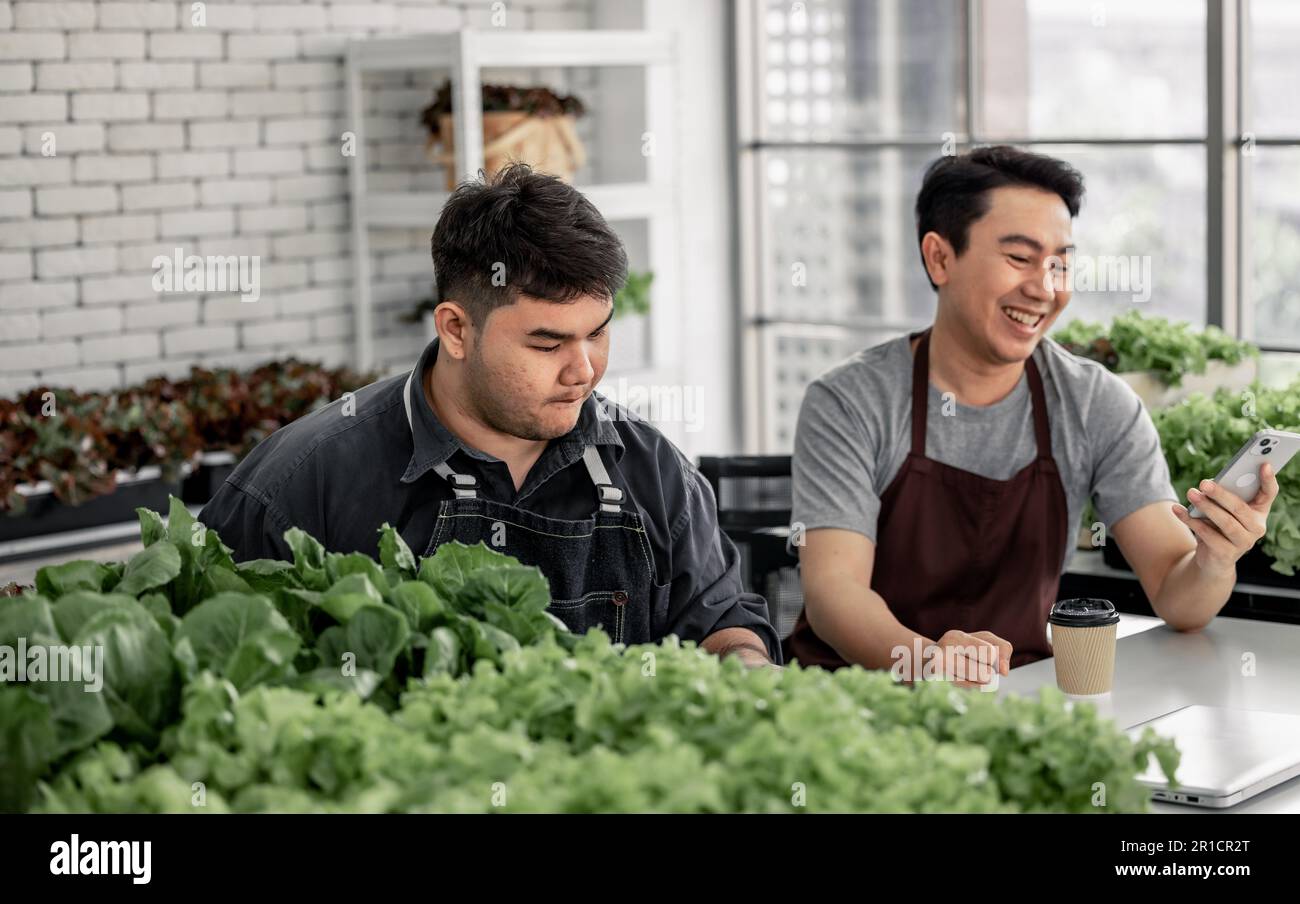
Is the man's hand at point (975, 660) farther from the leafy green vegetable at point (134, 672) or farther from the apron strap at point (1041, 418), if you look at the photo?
the leafy green vegetable at point (134, 672)

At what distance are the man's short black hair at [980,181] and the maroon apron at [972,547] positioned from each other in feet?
1.32

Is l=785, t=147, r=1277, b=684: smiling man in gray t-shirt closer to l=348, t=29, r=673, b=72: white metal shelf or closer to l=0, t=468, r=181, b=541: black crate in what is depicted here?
l=0, t=468, r=181, b=541: black crate

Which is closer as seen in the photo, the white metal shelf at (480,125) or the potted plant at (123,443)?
the potted plant at (123,443)

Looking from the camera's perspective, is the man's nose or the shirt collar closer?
the man's nose

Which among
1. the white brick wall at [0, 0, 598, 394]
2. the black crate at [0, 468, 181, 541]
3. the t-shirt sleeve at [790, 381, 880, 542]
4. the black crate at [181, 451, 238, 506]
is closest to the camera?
the t-shirt sleeve at [790, 381, 880, 542]

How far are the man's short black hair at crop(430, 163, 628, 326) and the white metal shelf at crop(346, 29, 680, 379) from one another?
2.79 m

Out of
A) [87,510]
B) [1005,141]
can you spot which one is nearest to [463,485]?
[87,510]

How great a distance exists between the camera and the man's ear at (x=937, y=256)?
122 inches

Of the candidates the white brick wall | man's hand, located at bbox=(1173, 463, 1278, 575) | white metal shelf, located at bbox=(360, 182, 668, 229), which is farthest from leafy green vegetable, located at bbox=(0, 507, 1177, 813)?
white metal shelf, located at bbox=(360, 182, 668, 229)

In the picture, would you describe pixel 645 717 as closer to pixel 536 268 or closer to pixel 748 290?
pixel 536 268

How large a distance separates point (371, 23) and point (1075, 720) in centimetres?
498

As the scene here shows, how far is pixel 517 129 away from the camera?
216 inches

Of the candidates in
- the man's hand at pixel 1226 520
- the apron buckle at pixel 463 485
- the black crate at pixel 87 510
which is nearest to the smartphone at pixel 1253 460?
the man's hand at pixel 1226 520

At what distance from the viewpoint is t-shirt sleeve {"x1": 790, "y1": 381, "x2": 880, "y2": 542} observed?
2.96 metres
